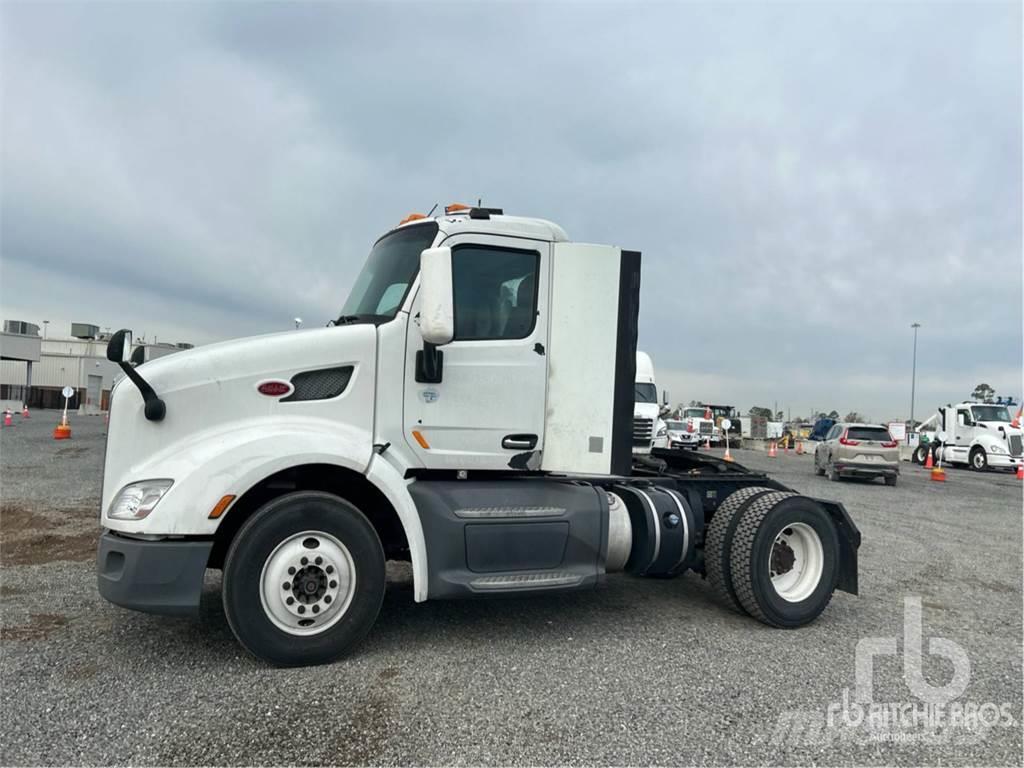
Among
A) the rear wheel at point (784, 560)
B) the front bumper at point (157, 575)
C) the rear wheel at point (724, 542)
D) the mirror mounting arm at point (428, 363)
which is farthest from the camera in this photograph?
the rear wheel at point (724, 542)

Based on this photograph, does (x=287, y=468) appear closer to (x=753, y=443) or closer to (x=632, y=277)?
(x=632, y=277)

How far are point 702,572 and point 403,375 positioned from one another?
10.6 ft

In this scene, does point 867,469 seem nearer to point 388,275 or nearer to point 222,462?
point 388,275

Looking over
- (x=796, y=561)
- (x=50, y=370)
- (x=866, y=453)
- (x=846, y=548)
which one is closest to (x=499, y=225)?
(x=796, y=561)

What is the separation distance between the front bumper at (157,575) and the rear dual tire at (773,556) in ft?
12.8

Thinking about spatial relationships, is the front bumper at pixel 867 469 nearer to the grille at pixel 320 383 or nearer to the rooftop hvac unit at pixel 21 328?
the grille at pixel 320 383

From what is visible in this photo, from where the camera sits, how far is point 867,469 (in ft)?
63.6

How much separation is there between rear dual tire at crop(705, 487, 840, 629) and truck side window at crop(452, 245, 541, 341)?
2.38 m

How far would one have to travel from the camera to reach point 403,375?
16.1 feet

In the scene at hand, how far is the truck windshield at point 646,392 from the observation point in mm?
17934

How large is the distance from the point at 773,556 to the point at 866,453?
51.2 ft

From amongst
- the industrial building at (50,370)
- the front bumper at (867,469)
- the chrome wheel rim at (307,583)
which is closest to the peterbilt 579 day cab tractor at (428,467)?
the chrome wheel rim at (307,583)

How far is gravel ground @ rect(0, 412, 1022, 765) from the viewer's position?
11.4 ft

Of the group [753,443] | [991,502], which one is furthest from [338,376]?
[753,443]
